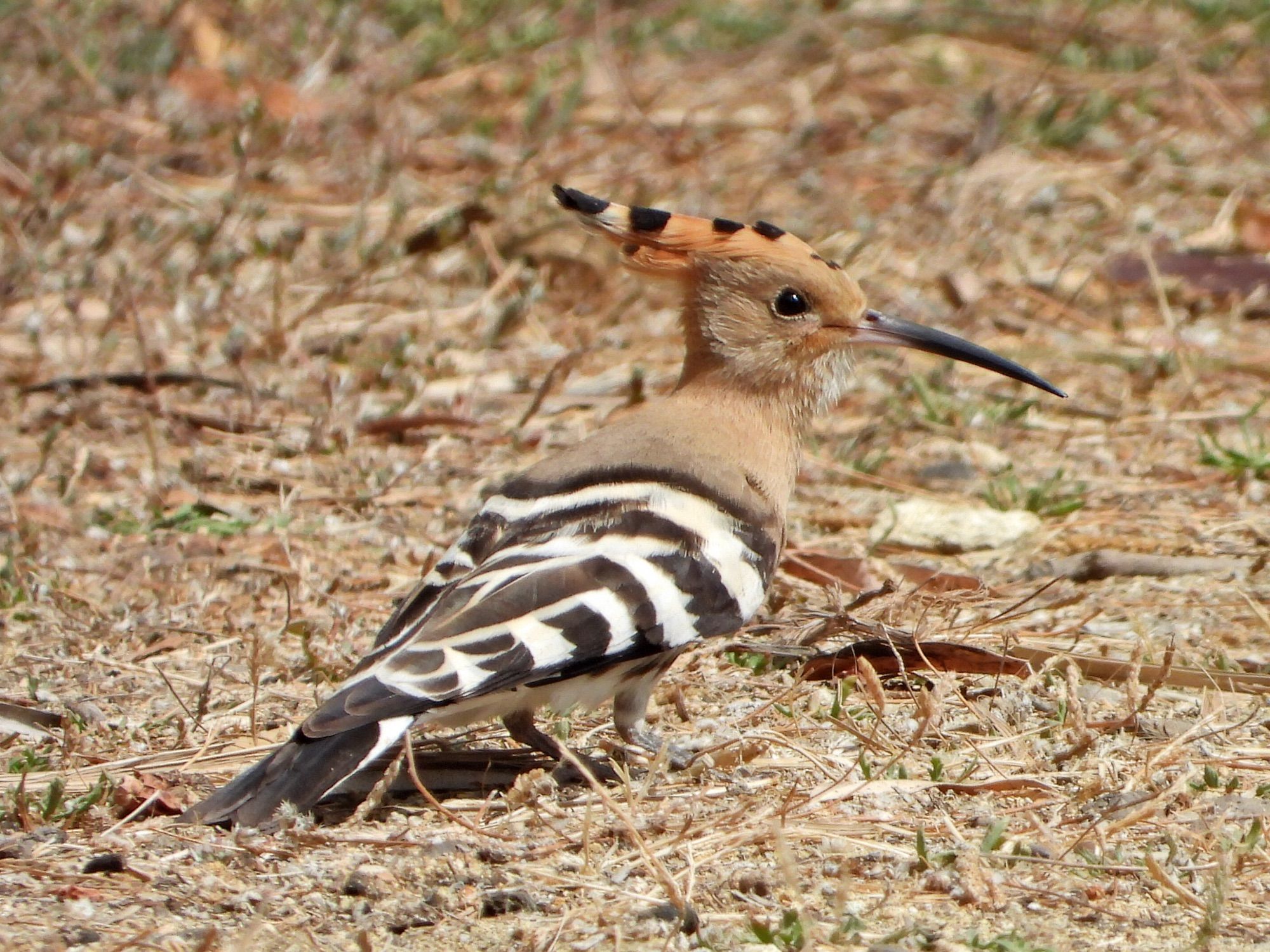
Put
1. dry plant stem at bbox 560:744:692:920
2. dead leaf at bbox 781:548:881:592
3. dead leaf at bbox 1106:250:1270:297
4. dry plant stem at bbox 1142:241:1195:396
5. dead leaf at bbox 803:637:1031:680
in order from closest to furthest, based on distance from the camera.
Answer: dry plant stem at bbox 560:744:692:920, dead leaf at bbox 803:637:1031:680, dead leaf at bbox 781:548:881:592, dry plant stem at bbox 1142:241:1195:396, dead leaf at bbox 1106:250:1270:297

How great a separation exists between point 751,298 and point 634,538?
71 centimetres

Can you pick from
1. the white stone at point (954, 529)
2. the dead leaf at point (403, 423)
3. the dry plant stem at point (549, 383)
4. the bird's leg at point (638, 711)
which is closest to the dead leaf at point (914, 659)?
the bird's leg at point (638, 711)

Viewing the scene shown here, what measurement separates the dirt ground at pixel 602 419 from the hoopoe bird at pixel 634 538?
118mm

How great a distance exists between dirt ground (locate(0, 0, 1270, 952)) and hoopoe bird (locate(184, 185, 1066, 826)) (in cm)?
12

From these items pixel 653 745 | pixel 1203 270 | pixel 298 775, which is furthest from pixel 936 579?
pixel 1203 270

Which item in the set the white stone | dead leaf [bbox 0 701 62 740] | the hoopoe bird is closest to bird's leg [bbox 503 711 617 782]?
the hoopoe bird

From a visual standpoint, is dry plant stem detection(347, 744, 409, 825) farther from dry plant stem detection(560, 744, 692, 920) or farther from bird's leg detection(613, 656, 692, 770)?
bird's leg detection(613, 656, 692, 770)

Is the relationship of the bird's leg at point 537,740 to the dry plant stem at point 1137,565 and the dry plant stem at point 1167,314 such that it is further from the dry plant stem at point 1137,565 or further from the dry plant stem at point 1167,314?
the dry plant stem at point 1167,314

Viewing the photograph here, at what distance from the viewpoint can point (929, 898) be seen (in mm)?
2039

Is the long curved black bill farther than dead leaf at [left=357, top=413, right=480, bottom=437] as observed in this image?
No

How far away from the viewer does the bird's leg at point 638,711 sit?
8.22 feet

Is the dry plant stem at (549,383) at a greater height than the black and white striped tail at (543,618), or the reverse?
the dry plant stem at (549,383)

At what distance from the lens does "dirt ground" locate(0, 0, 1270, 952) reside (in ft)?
6.88

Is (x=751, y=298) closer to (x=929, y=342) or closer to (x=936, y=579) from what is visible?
(x=929, y=342)
